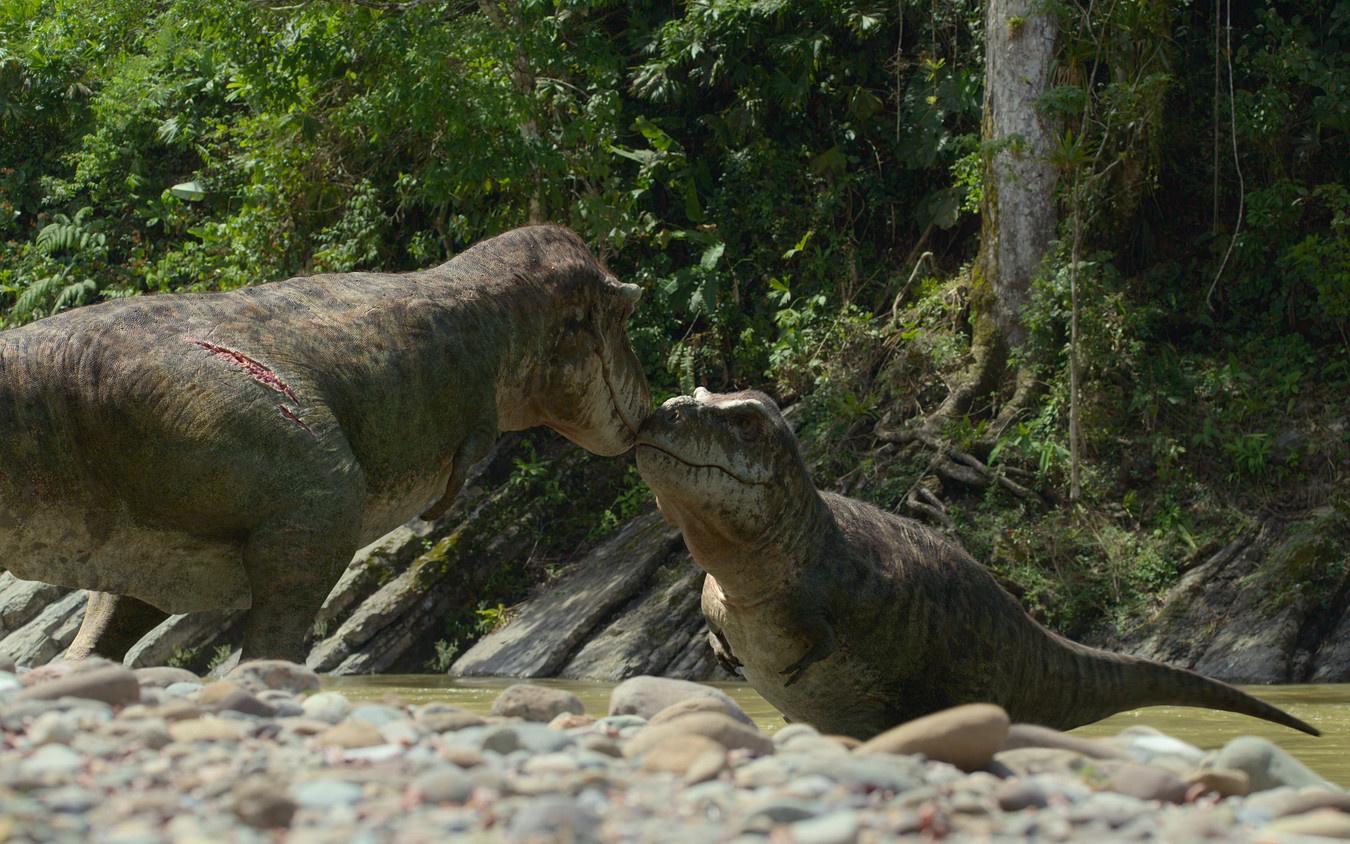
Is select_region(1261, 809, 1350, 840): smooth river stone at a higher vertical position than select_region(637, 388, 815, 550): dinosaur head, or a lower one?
lower

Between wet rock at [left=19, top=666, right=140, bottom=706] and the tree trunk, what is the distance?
10033 mm

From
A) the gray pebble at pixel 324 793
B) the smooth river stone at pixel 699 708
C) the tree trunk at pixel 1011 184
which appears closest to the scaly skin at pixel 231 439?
the smooth river stone at pixel 699 708

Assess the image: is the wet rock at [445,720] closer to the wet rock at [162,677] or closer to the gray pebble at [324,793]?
the gray pebble at [324,793]

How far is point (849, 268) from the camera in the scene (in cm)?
1512

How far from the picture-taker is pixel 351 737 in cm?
323

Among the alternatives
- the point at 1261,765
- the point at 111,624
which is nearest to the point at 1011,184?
the point at 111,624

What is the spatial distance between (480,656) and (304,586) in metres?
6.71

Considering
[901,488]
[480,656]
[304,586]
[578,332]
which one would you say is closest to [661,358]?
[901,488]

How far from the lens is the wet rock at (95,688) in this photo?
142 inches

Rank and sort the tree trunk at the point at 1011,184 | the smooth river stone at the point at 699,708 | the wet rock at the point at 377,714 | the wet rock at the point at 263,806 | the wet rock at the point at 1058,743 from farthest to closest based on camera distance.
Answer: the tree trunk at the point at 1011,184
the smooth river stone at the point at 699,708
the wet rock at the point at 1058,743
the wet rock at the point at 377,714
the wet rock at the point at 263,806

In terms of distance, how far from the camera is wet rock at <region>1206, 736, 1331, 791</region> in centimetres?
353

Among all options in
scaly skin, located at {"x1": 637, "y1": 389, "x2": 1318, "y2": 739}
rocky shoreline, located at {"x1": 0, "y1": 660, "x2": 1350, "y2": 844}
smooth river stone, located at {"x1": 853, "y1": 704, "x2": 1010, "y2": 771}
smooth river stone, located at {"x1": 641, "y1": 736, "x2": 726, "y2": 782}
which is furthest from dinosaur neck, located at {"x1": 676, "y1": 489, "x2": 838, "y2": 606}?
smooth river stone, located at {"x1": 641, "y1": 736, "x2": 726, "y2": 782}

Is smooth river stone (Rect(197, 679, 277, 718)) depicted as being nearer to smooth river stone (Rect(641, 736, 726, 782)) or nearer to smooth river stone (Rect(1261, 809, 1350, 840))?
smooth river stone (Rect(641, 736, 726, 782))

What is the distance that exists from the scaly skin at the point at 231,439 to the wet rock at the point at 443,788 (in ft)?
7.73
